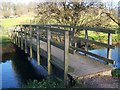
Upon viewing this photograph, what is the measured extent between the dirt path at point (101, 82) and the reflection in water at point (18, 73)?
3.44 meters

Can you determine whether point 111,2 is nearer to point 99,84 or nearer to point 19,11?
point 99,84

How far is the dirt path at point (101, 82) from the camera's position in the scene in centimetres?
497

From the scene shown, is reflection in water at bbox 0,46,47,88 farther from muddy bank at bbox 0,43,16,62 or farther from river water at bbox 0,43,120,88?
muddy bank at bbox 0,43,16,62

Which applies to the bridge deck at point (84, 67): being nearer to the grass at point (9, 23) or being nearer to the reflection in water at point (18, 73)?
the reflection in water at point (18, 73)

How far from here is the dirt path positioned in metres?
4.97

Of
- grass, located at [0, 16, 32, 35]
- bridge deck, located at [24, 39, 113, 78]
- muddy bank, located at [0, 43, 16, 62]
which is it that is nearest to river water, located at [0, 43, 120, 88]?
muddy bank, located at [0, 43, 16, 62]

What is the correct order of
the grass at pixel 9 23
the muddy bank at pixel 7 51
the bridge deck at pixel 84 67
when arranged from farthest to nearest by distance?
the grass at pixel 9 23 < the muddy bank at pixel 7 51 < the bridge deck at pixel 84 67

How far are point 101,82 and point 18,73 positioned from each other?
5.45 meters

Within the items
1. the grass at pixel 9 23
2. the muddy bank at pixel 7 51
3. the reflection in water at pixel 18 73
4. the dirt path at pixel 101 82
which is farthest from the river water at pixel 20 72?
the grass at pixel 9 23

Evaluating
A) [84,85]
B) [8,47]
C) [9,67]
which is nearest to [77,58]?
[84,85]

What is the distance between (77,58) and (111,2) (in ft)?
29.3

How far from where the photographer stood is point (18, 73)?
Answer: 988 cm

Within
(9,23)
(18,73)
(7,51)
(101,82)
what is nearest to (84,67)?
(101,82)

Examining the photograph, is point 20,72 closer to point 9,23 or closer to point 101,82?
point 101,82
